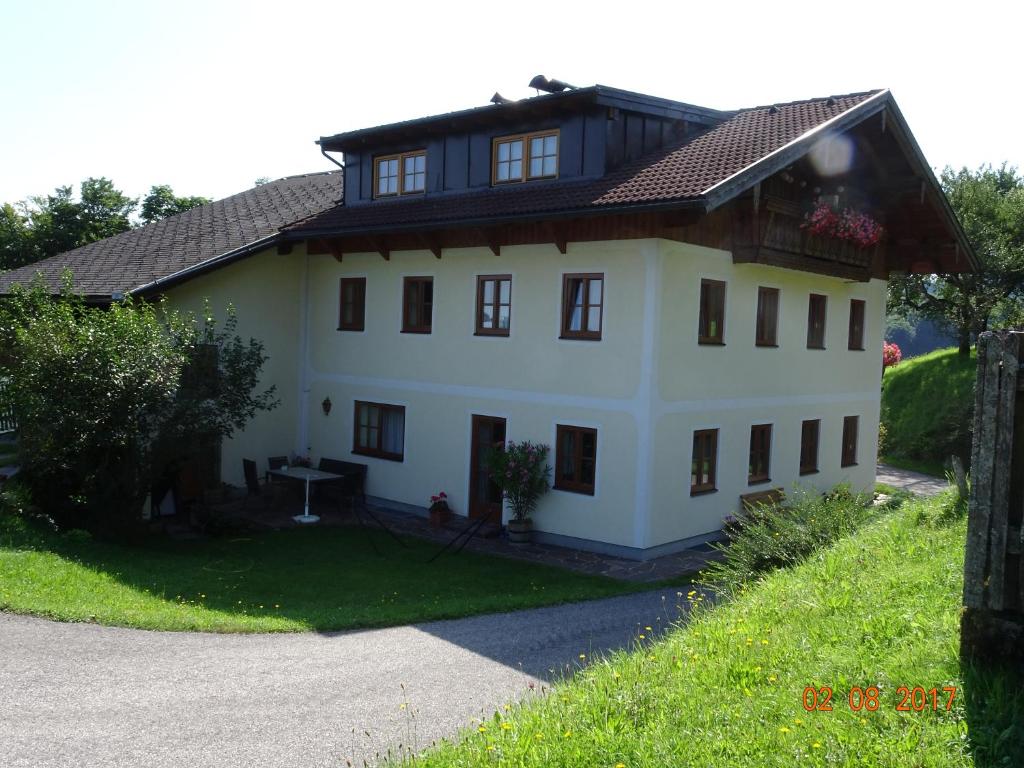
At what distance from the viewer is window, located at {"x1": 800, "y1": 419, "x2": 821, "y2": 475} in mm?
19000

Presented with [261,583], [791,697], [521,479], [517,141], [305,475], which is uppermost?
[517,141]

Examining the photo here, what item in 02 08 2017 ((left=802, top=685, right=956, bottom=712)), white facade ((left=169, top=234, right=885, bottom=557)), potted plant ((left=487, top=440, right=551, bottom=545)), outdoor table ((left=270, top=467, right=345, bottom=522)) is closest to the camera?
02 08 2017 ((left=802, top=685, right=956, bottom=712))

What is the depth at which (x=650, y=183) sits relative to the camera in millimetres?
14070

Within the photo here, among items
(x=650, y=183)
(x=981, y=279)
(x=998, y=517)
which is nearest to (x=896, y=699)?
(x=998, y=517)

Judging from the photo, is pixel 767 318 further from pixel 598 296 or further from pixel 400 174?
pixel 400 174

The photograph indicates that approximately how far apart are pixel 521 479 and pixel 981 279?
25343 mm

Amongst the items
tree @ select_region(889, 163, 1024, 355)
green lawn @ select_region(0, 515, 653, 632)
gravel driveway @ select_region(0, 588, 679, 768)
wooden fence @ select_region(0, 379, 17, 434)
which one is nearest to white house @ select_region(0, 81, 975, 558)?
green lawn @ select_region(0, 515, 653, 632)

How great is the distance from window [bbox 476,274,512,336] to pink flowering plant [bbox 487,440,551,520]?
2296 millimetres

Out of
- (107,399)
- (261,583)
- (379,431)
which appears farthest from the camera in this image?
(379,431)

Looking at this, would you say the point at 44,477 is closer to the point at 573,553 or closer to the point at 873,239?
the point at 573,553

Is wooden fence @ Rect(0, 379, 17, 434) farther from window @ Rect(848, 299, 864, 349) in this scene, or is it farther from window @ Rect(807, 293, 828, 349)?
window @ Rect(848, 299, 864, 349)

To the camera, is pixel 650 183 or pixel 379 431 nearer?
pixel 650 183

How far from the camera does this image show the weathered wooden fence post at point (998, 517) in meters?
5.14

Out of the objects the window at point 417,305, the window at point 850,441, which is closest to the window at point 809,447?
the window at point 850,441
